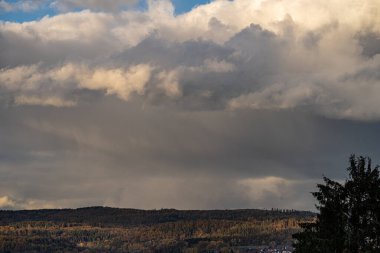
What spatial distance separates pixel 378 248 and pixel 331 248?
627 centimetres

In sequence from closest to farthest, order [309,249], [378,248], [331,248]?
[378,248]
[331,248]
[309,249]

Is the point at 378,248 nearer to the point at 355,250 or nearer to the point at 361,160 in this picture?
the point at 355,250

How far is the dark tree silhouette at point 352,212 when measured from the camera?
7800 cm

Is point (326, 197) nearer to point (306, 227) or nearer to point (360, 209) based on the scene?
point (360, 209)

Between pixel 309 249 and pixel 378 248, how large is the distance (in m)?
17.4

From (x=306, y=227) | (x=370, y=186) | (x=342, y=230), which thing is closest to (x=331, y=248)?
(x=342, y=230)

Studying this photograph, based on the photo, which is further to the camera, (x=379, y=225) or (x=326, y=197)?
(x=326, y=197)

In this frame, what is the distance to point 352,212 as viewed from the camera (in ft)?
264

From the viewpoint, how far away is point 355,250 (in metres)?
76.8

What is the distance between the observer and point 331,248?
80.2 metres

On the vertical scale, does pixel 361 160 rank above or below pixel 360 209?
above

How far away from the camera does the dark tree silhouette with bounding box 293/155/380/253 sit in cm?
7800

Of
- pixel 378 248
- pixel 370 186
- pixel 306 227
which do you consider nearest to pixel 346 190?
pixel 370 186

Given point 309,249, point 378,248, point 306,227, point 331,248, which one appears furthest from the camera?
point 306,227
